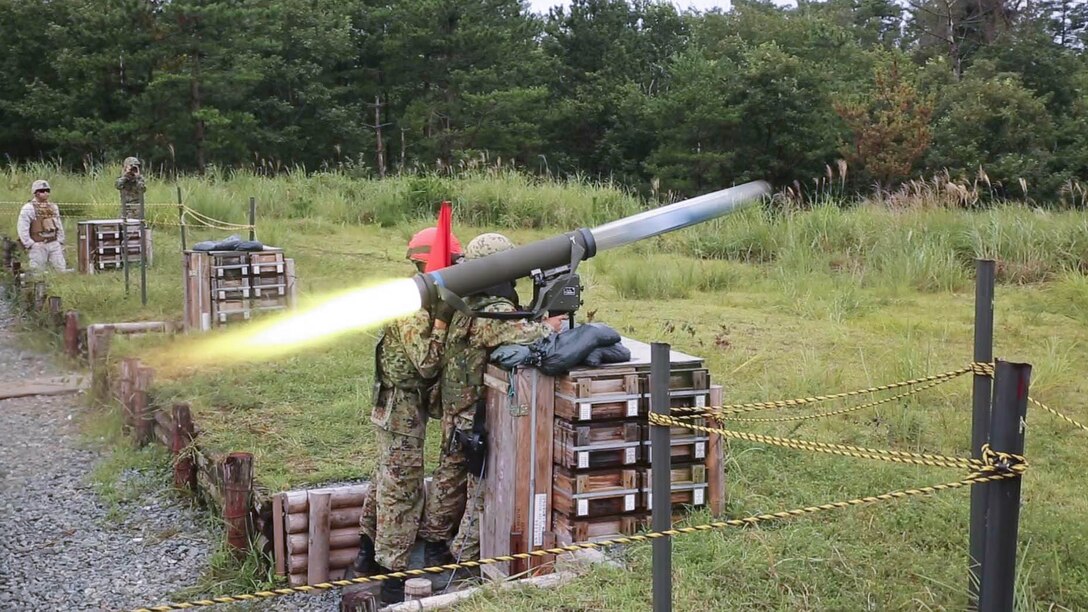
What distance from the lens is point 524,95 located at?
33.3m

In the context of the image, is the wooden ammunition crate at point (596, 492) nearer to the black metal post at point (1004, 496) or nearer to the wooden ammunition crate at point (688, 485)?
the wooden ammunition crate at point (688, 485)

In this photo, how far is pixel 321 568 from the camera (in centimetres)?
542

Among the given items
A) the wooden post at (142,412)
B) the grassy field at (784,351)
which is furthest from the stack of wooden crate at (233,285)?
the wooden post at (142,412)

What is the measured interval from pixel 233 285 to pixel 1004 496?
7777 mm

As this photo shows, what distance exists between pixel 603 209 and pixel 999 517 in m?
14.4

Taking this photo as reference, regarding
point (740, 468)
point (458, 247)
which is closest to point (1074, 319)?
point (740, 468)

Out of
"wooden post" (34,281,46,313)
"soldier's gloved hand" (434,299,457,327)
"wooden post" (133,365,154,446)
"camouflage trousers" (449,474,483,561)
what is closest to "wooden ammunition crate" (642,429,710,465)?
"camouflage trousers" (449,474,483,561)

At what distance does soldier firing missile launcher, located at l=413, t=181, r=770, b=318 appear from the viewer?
14.3 ft

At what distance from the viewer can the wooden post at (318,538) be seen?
536 cm

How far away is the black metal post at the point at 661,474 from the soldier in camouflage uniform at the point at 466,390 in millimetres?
1626

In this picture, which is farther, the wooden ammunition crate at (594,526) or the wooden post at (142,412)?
the wooden post at (142,412)

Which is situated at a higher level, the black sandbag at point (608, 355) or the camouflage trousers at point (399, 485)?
the black sandbag at point (608, 355)

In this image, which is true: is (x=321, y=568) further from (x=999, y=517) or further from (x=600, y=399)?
(x=999, y=517)

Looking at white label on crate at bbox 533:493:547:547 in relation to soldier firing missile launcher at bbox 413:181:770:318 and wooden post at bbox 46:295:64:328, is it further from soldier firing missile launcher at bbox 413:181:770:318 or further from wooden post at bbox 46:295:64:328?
wooden post at bbox 46:295:64:328
